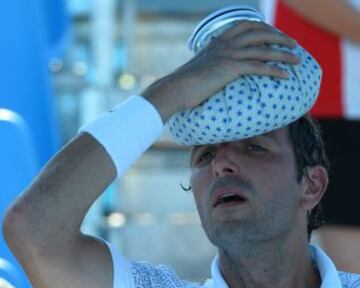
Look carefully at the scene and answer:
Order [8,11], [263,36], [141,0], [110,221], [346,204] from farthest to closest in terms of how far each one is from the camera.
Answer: [141,0] < [110,221] < [8,11] < [346,204] < [263,36]

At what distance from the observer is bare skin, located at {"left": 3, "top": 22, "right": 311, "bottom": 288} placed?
222 centimetres

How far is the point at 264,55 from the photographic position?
7.61 ft

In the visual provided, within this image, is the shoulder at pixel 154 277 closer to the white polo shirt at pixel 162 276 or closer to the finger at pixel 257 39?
the white polo shirt at pixel 162 276

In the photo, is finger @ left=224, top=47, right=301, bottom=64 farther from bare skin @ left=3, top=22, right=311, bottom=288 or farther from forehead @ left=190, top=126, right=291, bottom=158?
forehead @ left=190, top=126, right=291, bottom=158

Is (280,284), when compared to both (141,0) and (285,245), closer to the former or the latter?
(285,245)

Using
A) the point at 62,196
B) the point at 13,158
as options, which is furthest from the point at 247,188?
the point at 13,158

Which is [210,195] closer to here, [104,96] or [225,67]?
[225,67]

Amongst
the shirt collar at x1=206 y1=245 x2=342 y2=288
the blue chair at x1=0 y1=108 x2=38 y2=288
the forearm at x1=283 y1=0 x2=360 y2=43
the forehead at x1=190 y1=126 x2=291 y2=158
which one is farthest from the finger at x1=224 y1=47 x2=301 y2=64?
the blue chair at x1=0 y1=108 x2=38 y2=288

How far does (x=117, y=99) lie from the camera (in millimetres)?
4824

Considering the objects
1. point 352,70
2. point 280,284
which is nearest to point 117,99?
point 352,70

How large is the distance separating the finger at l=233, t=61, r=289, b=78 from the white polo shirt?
1.37ft

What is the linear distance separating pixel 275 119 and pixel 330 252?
30.7 inches

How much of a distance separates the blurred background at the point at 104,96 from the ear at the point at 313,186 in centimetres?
78

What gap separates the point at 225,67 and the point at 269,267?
1.39ft
